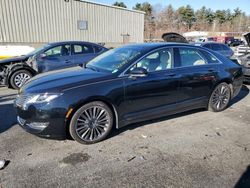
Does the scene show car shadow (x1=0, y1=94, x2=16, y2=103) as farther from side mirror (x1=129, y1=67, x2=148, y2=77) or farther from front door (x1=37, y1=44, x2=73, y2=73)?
side mirror (x1=129, y1=67, x2=148, y2=77)

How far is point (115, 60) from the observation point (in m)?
4.55

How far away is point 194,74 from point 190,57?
14.4 inches

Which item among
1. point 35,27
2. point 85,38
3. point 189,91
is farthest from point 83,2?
point 189,91

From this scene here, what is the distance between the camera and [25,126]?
3.81m

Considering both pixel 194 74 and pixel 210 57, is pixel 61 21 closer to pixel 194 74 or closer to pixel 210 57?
pixel 210 57

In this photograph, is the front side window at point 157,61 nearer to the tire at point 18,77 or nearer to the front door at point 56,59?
the front door at point 56,59

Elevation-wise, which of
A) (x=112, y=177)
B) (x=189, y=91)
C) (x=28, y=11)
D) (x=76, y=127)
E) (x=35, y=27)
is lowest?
(x=112, y=177)

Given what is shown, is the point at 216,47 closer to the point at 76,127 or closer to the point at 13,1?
the point at 76,127

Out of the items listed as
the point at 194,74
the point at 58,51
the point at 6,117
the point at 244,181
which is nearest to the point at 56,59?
the point at 58,51

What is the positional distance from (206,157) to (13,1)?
1721cm

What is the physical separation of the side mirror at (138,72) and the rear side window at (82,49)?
492 centimetres

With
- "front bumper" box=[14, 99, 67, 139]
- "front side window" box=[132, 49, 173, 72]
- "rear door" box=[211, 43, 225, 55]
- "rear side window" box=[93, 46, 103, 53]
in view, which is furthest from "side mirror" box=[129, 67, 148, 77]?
"rear door" box=[211, 43, 225, 55]

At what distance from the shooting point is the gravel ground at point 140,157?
302cm

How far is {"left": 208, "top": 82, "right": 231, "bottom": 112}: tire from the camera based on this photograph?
5461 millimetres
